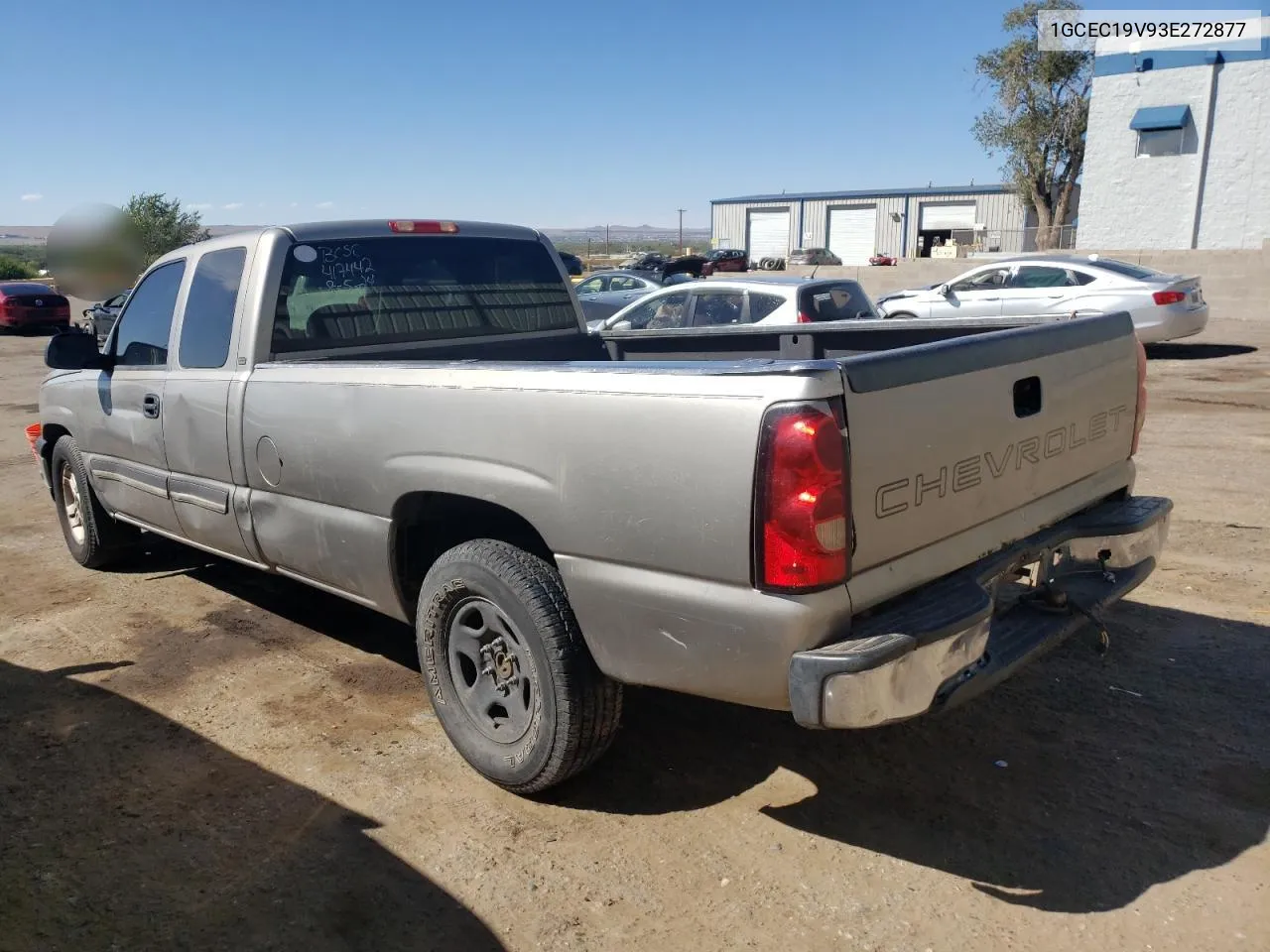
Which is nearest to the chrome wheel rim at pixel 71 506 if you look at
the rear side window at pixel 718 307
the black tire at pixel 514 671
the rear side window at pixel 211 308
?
the rear side window at pixel 211 308

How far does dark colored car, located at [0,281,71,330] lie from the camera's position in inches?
989

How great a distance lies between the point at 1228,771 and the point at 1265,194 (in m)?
31.1

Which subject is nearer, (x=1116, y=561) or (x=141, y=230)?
(x=1116, y=561)

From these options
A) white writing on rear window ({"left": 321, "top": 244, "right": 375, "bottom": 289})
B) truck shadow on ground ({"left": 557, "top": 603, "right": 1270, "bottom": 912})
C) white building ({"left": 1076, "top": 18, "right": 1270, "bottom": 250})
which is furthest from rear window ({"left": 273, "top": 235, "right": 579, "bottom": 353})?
white building ({"left": 1076, "top": 18, "right": 1270, "bottom": 250})

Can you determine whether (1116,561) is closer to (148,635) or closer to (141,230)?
(148,635)

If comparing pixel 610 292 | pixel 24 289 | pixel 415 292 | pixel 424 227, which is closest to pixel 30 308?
pixel 24 289

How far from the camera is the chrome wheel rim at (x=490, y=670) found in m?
3.43

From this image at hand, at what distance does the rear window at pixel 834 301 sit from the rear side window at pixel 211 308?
6018mm

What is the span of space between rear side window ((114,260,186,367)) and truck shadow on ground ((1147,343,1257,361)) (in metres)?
14.5

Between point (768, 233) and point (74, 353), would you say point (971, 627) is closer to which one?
point (74, 353)

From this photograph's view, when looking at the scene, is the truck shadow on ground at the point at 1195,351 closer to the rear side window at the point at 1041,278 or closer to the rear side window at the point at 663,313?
the rear side window at the point at 1041,278

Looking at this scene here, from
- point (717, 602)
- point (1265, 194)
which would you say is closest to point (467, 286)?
point (717, 602)

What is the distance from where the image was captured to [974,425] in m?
3.02

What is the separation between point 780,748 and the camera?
12.7 ft
